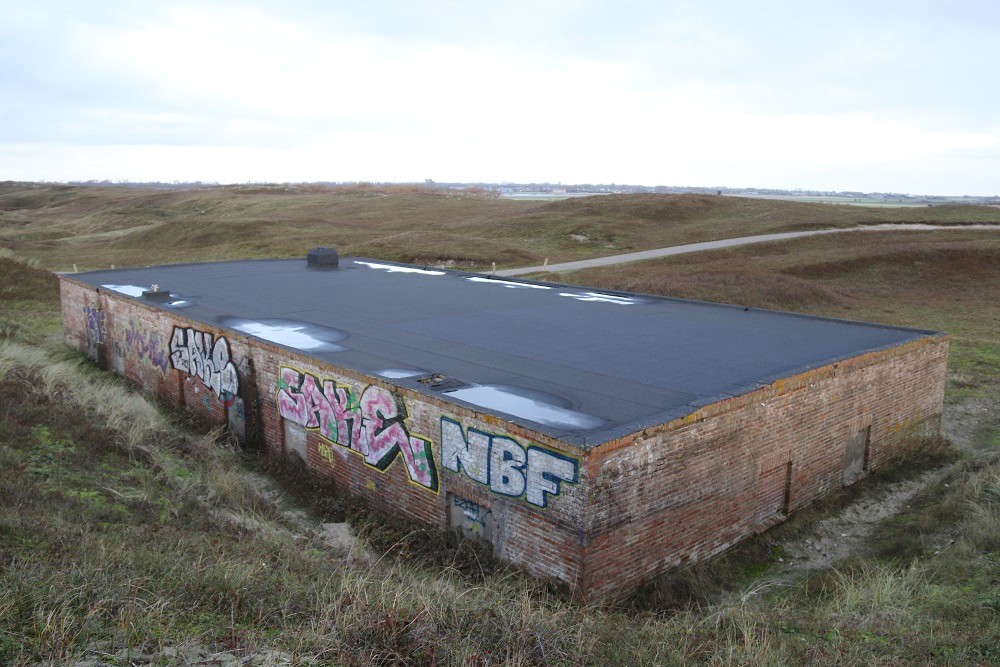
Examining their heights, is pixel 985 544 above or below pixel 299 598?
below

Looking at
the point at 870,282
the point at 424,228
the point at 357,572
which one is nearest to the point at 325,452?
the point at 357,572

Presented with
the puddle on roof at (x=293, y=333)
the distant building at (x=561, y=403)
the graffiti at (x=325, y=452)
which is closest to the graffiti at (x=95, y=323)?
Result: the distant building at (x=561, y=403)

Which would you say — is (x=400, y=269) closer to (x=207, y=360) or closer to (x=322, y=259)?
(x=322, y=259)

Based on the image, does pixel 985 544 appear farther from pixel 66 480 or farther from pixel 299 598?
pixel 66 480

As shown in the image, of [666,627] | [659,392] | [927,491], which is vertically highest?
[659,392]

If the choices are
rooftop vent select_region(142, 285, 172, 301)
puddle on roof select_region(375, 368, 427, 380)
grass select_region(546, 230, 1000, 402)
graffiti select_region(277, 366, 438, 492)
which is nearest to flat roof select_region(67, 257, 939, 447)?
puddle on roof select_region(375, 368, 427, 380)

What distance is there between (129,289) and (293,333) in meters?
8.54

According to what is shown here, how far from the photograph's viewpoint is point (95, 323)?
20984mm

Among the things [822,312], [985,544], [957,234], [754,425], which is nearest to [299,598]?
[754,425]

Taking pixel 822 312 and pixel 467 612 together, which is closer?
pixel 467 612

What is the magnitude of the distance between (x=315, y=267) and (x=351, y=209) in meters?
61.2

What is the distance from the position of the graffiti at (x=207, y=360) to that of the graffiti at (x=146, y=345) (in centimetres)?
68

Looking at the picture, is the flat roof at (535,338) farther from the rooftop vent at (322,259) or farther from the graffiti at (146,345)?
the rooftop vent at (322,259)

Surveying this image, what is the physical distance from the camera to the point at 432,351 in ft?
44.0
